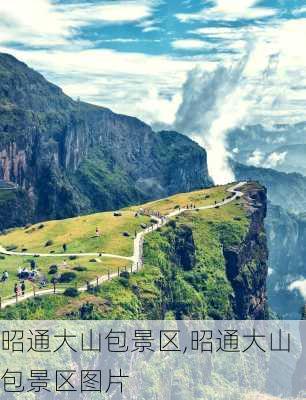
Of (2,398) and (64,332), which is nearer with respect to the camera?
(2,398)

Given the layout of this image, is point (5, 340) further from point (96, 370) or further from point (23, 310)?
point (96, 370)

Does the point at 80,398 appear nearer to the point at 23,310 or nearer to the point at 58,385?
the point at 58,385

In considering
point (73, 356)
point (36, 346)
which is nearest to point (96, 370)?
point (73, 356)

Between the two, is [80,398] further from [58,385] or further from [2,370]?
[2,370]

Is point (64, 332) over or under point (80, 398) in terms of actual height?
over

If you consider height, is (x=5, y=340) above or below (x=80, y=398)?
above

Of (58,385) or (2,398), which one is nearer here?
(2,398)

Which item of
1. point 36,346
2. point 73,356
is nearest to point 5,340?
point 36,346

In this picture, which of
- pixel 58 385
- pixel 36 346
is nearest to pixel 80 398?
pixel 58 385
